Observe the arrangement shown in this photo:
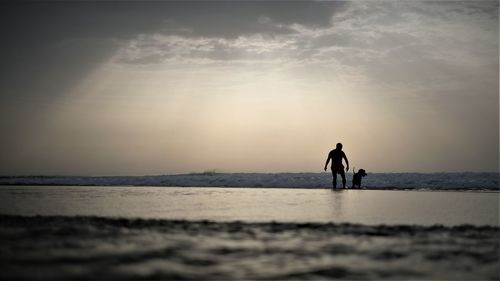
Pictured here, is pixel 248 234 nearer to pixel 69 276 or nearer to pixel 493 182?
pixel 69 276

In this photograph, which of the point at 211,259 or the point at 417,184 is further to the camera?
the point at 417,184

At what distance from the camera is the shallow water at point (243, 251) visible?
368cm

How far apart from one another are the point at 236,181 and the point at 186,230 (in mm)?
23745

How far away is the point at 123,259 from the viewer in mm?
4156

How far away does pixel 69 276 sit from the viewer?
11.3 ft

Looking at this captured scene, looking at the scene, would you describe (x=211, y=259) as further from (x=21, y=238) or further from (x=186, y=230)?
(x=21, y=238)

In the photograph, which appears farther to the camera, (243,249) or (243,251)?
(243,249)

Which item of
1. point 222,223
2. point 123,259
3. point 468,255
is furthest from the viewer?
point 222,223

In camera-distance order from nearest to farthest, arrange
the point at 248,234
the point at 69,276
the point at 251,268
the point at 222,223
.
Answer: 1. the point at 69,276
2. the point at 251,268
3. the point at 248,234
4. the point at 222,223

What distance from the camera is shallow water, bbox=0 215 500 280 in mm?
3682

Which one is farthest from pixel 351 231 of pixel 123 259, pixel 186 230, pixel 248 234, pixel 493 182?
pixel 493 182

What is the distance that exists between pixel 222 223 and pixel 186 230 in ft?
3.06

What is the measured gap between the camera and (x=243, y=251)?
4.67m

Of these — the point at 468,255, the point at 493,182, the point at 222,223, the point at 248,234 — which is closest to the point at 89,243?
the point at 248,234
